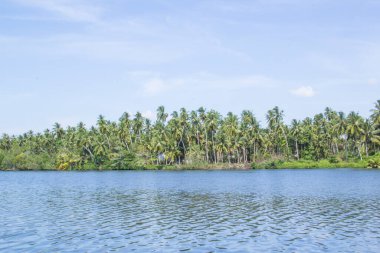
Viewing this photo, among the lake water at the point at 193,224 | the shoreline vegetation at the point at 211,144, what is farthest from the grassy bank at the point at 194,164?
the lake water at the point at 193,224

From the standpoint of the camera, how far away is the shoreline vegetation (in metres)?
146

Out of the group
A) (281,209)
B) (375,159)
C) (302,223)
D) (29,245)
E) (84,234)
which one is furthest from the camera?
(375,159)

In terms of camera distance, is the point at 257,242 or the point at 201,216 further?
the point at 201,216

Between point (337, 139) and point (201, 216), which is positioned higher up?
point (337, 139)

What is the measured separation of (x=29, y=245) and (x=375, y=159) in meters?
118

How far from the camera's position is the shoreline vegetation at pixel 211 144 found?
146000 millimetres

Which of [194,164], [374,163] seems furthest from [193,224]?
[194,164]

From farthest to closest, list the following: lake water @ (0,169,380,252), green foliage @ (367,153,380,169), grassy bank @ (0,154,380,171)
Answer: grassy bank @ (0,154,380,171) < green foliage @ (367,153,380,169) < lake water @ (0,169,380,252)

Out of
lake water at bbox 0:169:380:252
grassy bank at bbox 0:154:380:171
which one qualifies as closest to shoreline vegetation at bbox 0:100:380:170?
grassy bank at bbox 0:154:380:171

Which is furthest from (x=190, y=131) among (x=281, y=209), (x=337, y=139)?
(x=281, y=209)

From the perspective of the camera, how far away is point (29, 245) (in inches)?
1019

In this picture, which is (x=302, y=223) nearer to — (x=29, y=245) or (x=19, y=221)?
(x=29, y=245)

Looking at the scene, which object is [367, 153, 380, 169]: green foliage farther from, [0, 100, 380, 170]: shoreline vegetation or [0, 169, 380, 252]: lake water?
[0, 169, 380, 252]: lake water

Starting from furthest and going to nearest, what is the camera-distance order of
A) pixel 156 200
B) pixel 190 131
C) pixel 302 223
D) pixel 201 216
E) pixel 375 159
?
pixel 190 131
pixel 375 159
pixel 156 200
pixel 201 216
pixel 302 223
